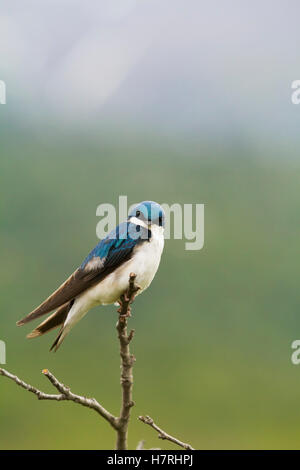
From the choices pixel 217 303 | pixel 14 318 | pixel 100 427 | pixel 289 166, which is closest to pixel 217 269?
pixel 217 303

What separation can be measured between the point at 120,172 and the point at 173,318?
7.52 meters

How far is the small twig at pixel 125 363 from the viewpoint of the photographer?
3277 mm

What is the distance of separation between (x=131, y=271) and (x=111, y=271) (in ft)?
0.48

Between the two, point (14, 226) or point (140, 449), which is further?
point (14, 226)

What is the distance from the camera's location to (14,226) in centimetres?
2656

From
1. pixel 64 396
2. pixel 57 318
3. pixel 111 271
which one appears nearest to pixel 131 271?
pixel 111 271

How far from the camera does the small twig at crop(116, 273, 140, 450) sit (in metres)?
3.28

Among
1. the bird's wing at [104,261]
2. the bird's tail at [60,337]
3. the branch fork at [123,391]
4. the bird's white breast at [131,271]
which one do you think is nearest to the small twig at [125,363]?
the branch fork at [123,391]

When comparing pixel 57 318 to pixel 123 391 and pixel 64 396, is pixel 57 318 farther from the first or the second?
pixel 64 396

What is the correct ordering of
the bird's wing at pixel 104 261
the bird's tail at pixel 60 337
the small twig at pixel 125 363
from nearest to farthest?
the small twig at pixel 125 363
the bird's tail at pixel 60 337
the bird's wing at pixel 104 261

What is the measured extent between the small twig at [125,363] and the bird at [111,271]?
0.62 ft

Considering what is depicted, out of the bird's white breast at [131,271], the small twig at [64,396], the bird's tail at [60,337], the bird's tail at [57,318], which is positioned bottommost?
the small twig at [64,396]

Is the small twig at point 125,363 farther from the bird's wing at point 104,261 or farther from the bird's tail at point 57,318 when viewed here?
the bird's tail at point 57,318
